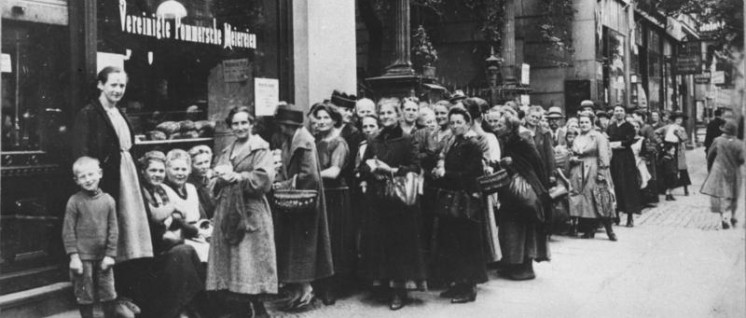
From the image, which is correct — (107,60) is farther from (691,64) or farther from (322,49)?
(691,64)

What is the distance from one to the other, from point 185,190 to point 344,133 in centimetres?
205

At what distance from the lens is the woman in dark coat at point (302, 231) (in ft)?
20.8

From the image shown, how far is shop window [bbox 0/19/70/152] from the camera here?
572cm

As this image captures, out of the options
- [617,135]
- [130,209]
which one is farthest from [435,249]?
[617,135]

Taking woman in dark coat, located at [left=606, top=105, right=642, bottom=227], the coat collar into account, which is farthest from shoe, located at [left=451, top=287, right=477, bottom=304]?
woman in dark coat, located at [left=606, top=105, right=642, bottom=227]

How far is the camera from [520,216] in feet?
26.1

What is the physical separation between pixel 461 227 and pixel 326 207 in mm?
1337

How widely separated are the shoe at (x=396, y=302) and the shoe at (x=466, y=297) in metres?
0.53

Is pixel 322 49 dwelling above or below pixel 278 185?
above

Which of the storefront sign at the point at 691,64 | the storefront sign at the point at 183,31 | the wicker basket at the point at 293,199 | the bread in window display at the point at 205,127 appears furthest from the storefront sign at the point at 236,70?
the storefront sign at the point at 691,64

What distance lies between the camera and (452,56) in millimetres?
19297

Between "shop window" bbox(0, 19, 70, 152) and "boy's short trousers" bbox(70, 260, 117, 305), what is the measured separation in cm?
142

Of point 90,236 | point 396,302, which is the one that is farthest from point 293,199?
point 90,236

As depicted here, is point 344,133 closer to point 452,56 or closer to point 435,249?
point 435,249
